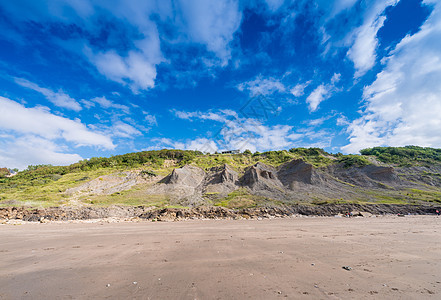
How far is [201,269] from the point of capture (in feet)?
16.4

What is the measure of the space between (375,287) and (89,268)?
7.29 m

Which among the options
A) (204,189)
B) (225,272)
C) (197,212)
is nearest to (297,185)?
(204,189)

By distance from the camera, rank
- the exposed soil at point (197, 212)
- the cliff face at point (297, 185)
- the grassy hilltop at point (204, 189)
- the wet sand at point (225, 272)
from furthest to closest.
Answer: the cliff face at point (297, 185) < the grassy hilltop at point (204, 189) < the exposed soil at point (197, 212) < the wet sand at point (225, 272)

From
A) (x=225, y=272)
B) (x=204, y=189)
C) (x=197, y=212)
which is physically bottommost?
(x=225, y=272)

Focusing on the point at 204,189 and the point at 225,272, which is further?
the point at 204,189

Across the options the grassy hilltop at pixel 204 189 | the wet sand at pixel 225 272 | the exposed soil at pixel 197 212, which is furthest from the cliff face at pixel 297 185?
the wet sand at pixel 225 272

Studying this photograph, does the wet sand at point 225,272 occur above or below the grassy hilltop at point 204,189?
below

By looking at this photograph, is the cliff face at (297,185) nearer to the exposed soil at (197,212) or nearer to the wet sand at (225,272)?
the exposed soil at (197,212)

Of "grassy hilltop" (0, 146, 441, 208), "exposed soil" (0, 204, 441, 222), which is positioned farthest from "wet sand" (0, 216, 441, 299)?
"grassy hilltop" (0, 146, 441, 208)

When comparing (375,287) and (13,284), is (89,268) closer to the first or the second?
(13,284)

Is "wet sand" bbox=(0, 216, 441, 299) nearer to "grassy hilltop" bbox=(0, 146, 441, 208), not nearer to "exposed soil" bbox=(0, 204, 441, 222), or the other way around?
"exposed soil" bbox=(0, 204, 441, 222)

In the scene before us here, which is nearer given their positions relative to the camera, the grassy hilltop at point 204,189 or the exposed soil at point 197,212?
the exposed soil at point 197,212

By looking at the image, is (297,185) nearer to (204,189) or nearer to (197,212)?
(204,189)

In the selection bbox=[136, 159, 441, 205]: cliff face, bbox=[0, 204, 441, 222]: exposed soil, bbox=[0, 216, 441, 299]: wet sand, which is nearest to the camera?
bbox=[0, 216, 441, 299]: wet sand
